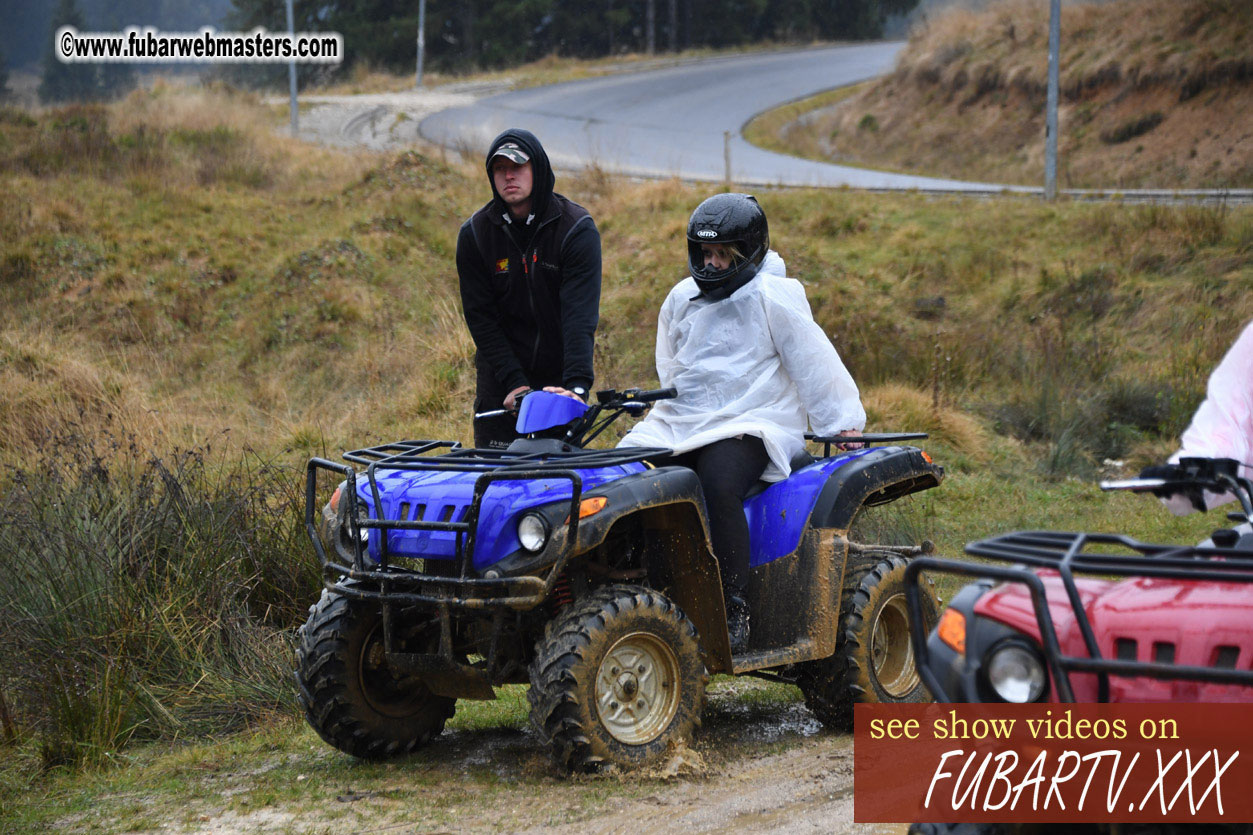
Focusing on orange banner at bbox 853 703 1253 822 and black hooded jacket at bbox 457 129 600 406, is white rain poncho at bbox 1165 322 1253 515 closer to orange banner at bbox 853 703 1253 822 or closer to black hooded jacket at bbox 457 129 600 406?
orange banner at bbox 853 703 1253 822

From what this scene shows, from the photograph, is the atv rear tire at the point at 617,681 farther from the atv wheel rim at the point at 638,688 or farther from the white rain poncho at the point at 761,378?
the white rain poncho at the point at 761,378

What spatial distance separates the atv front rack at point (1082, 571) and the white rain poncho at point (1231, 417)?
622 mm

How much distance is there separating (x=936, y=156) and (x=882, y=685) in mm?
23983

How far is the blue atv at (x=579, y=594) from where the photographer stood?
4.54 meters

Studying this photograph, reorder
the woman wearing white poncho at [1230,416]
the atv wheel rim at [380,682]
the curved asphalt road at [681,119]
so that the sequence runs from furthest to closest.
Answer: the curved asphalt road at [681,119], the atv wheel rim at [380,682], the woman wearing white poncho at [1230,416]

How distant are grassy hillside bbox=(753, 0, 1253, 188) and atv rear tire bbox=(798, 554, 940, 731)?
17100mm

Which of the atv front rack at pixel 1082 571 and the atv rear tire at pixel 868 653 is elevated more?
the atv front rack at pixel 1082 571

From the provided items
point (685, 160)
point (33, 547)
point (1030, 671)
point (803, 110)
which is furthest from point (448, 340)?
point (803, 110)

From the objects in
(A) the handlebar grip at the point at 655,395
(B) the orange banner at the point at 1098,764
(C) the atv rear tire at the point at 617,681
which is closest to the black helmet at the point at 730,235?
(A) the handlebar grip at the point at 655,395

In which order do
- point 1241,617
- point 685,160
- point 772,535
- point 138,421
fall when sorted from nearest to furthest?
point 1241,617 → point 772,535 → point 138,421 → point 685,160

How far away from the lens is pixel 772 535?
5445 millimetres

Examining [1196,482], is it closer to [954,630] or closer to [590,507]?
[954,630]

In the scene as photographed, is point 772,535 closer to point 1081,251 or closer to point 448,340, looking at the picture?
point 448,340

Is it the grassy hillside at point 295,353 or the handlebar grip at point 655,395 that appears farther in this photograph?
the grassy hillside at point 295,353
